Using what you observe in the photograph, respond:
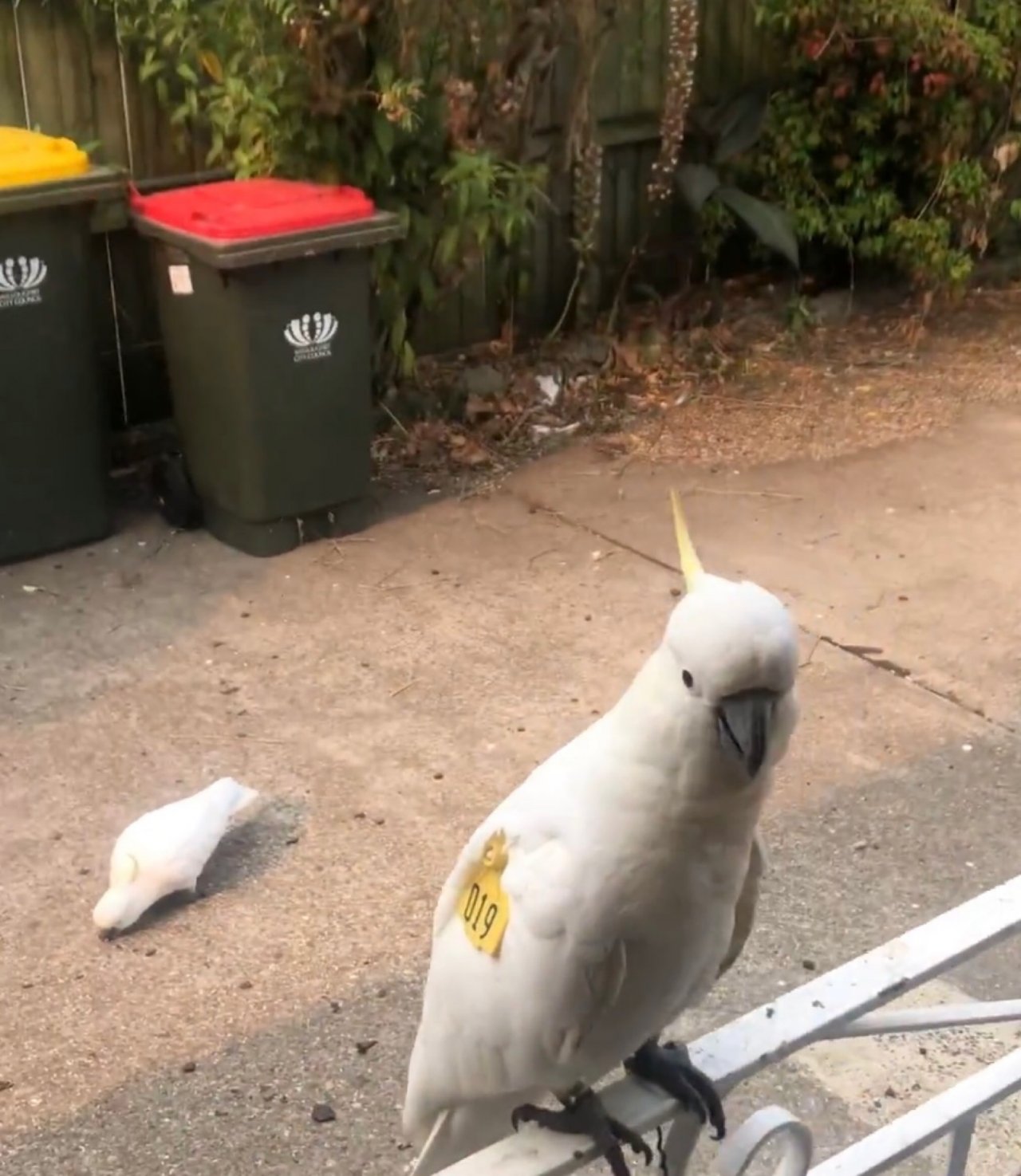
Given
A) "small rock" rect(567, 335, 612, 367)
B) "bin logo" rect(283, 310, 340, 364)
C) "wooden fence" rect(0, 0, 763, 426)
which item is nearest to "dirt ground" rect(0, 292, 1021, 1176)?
"small rock" rect(567, 335, 612, 367)

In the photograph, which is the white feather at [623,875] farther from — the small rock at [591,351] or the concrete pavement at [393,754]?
the small rock at [591,351]

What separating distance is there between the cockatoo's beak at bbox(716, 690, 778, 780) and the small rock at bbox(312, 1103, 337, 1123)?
58.9 inches

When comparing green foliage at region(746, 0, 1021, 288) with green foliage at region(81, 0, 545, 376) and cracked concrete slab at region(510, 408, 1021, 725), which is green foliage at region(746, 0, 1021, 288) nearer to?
cracked concrete slab at region(510, 408, 1021, 725)

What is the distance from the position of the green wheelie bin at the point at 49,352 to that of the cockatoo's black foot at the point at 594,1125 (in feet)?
10.8

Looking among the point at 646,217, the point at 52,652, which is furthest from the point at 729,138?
the point at 52,652

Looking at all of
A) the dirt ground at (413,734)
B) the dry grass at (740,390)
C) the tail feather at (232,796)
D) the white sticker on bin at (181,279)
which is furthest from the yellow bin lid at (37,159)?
the tail feather at (232,796)

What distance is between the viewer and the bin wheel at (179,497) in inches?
190

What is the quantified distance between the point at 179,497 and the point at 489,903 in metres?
3.42

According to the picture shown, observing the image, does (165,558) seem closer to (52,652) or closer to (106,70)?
(52,652)

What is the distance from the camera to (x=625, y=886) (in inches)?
59.0

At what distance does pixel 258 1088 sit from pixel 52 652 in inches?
70.1

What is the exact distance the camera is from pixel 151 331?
5332 millimetres

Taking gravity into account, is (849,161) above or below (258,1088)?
above

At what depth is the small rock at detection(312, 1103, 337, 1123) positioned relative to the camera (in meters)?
2.60
